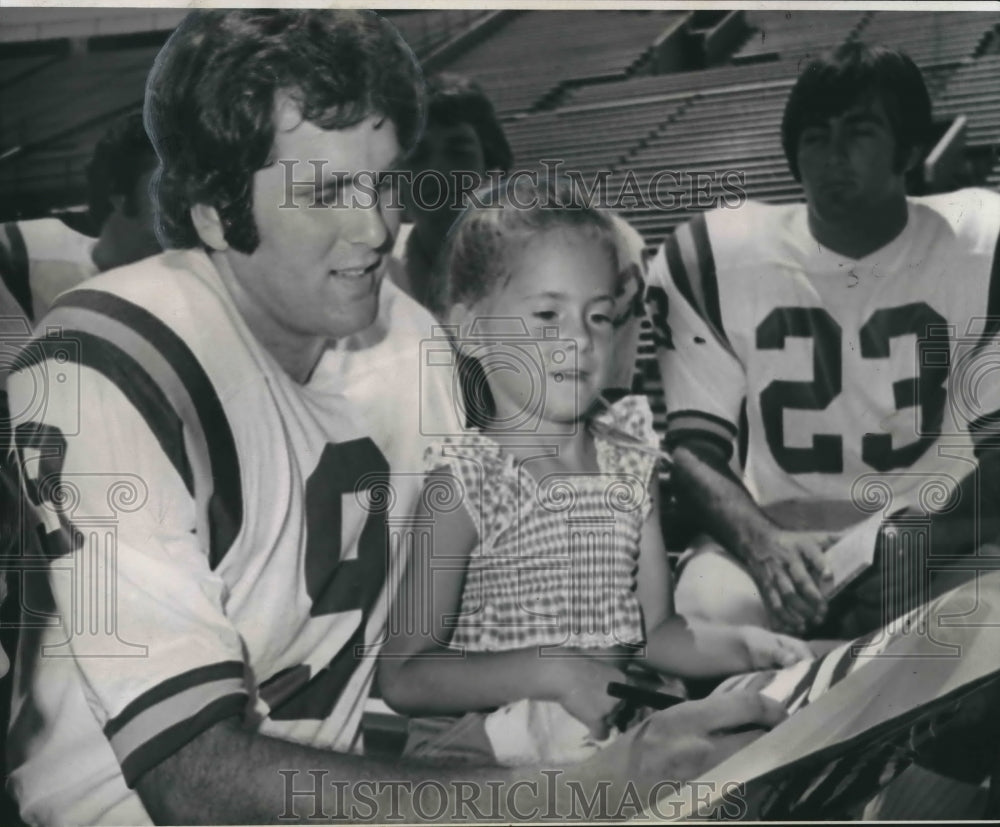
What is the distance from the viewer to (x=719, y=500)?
91.0 inches

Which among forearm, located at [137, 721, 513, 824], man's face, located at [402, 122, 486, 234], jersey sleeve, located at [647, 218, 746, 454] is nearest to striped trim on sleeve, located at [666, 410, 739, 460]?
jersey sleeve, located at [647, 218, 746, 454]

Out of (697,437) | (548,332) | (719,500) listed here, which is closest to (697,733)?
(719,500)

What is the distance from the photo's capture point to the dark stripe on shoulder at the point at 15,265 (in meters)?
2.21

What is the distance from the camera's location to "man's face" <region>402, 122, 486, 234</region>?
87.6 inches

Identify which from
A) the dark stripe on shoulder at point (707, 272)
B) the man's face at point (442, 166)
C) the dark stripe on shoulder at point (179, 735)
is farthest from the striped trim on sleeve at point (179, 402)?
the dark stripe on shoulder at point (707, 272)

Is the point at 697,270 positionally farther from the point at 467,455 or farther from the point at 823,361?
the point at 467,455

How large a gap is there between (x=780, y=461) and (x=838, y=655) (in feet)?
1.13

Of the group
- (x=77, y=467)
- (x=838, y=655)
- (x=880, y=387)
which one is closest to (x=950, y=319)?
(x=880, y=387)

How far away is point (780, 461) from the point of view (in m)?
2.31

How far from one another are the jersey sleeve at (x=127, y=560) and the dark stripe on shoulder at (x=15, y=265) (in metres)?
0.12

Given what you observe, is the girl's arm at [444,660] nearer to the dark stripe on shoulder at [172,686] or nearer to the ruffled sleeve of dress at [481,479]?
the ruffled sleeve of dress at [481,479]

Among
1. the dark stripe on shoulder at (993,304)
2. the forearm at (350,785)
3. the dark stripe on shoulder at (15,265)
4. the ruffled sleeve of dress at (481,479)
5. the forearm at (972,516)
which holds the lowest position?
the forearm at (350,785)

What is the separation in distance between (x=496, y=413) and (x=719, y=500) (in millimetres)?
422

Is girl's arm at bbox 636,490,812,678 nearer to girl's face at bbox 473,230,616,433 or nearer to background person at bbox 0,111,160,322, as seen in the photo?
girl's face at bbox 473,230,616,433
